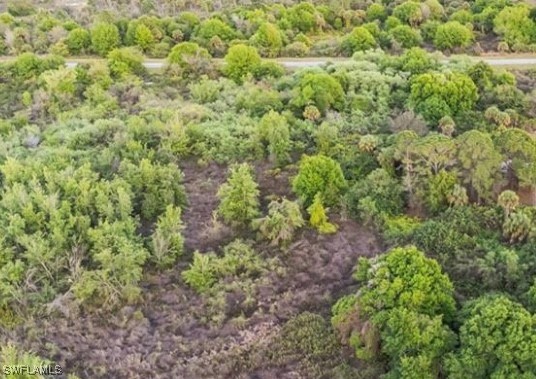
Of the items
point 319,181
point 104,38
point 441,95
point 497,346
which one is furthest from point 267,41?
point 497,346

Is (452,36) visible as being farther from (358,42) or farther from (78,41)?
(78,41)

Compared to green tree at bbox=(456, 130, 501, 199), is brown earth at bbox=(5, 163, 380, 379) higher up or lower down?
lower down

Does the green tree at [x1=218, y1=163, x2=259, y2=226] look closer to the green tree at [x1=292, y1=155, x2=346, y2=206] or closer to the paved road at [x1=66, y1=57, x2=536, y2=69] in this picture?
the green tree at [x1=292, y1=155, x2=346, y2=206]

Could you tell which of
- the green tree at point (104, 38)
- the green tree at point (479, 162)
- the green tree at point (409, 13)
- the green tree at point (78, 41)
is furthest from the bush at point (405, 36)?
the green tree at point (78, 41)

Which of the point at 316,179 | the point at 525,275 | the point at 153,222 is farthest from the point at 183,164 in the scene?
the point at 525,275

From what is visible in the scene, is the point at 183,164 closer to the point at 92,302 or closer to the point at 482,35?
the point at 92,302

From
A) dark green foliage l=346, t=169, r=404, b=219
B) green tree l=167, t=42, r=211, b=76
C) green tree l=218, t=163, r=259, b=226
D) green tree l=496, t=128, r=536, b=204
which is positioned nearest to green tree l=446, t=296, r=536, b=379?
dark green foliage l=346, t=169, r=404, b=219
